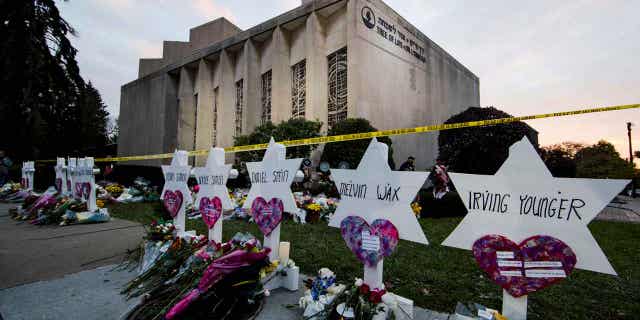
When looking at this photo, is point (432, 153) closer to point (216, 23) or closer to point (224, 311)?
point (224, 311)

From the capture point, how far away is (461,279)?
307cm

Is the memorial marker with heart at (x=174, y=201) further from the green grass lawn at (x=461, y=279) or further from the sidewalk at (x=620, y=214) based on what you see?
the sidewalk at (x=620, y=214)

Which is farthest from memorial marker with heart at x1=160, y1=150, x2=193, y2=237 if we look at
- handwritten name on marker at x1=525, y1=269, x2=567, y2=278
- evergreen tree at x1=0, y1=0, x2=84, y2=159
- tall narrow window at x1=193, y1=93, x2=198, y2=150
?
tall narrow window at x1=193, y1=93, x2=198, y2=150

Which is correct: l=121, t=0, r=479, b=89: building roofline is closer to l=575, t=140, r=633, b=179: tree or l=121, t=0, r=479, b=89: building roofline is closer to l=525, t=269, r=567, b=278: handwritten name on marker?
l=575, t=140, r=633, b=179: tree

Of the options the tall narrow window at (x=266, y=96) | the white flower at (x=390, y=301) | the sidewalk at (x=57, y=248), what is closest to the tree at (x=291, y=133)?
the tall narrow window at (x=266, y=96)

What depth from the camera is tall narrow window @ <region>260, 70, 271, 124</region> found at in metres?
19.2

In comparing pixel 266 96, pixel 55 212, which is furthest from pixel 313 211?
pixel 266 96

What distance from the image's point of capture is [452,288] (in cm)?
281

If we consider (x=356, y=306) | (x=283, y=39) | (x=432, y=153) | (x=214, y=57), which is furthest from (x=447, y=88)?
(x=356, y=306)

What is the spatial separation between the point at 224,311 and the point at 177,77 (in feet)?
99.1

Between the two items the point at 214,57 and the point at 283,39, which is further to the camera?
the point at 214,57

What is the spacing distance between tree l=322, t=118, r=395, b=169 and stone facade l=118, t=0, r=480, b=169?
1.94m

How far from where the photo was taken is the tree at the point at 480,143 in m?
10.8

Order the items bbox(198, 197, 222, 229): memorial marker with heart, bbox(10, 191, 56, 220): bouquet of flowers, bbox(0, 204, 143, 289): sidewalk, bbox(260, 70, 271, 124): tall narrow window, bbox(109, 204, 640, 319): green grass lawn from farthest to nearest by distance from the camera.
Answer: bbox(260, 70, 271, 124): tall narrow window, bbox(10, 191, 56, 220): bouquet of flowers, bbox(198, 197, 222, 229): memorial marker with heart, bbox(0, 204, 143, 289): sidewalk, bbox(109, 204, 640, 319): green grass lawn
